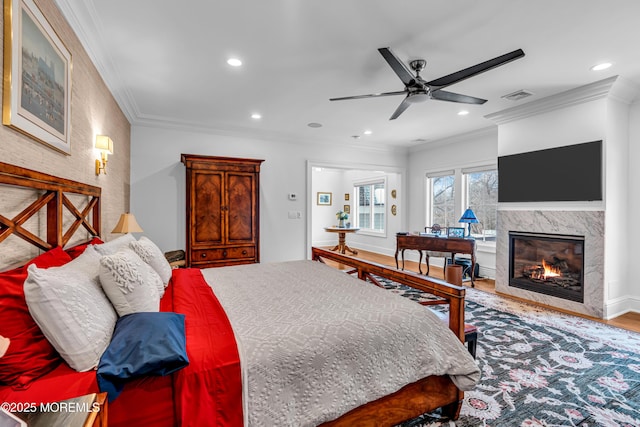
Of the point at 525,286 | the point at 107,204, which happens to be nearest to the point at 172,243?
the point at 107,204

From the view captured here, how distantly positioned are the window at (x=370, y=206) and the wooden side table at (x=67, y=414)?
7.37 metres

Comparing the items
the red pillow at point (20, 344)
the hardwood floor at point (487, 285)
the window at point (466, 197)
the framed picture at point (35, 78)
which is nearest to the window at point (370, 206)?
the hardwood floor at point (487, 285)

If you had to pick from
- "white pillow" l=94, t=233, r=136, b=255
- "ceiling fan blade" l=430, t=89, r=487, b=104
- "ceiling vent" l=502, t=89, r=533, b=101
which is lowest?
"white pillow" l=94, t=233, r=136, b=255

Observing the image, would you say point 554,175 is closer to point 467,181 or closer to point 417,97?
point 467,181

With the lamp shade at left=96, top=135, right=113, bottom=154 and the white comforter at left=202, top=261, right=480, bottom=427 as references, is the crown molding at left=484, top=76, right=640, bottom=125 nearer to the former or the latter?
the white comforter at left=202, top=261, right=480, bottom=427

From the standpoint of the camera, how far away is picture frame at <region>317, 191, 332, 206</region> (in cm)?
917

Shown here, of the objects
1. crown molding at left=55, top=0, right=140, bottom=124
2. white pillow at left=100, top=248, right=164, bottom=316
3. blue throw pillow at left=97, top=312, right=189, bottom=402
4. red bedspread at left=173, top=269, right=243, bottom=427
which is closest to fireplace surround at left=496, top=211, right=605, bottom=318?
red bedspread at left=173, top=269, right=243, bottom=427

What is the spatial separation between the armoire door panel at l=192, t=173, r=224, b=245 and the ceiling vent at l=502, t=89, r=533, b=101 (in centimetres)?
397

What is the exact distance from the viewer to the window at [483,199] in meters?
5.20

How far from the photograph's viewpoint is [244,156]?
5.19 m

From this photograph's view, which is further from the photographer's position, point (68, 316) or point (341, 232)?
point (341, 232)

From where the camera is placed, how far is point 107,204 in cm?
322

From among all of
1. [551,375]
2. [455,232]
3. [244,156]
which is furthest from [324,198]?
[551,375]

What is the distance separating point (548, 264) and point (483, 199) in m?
1.78
